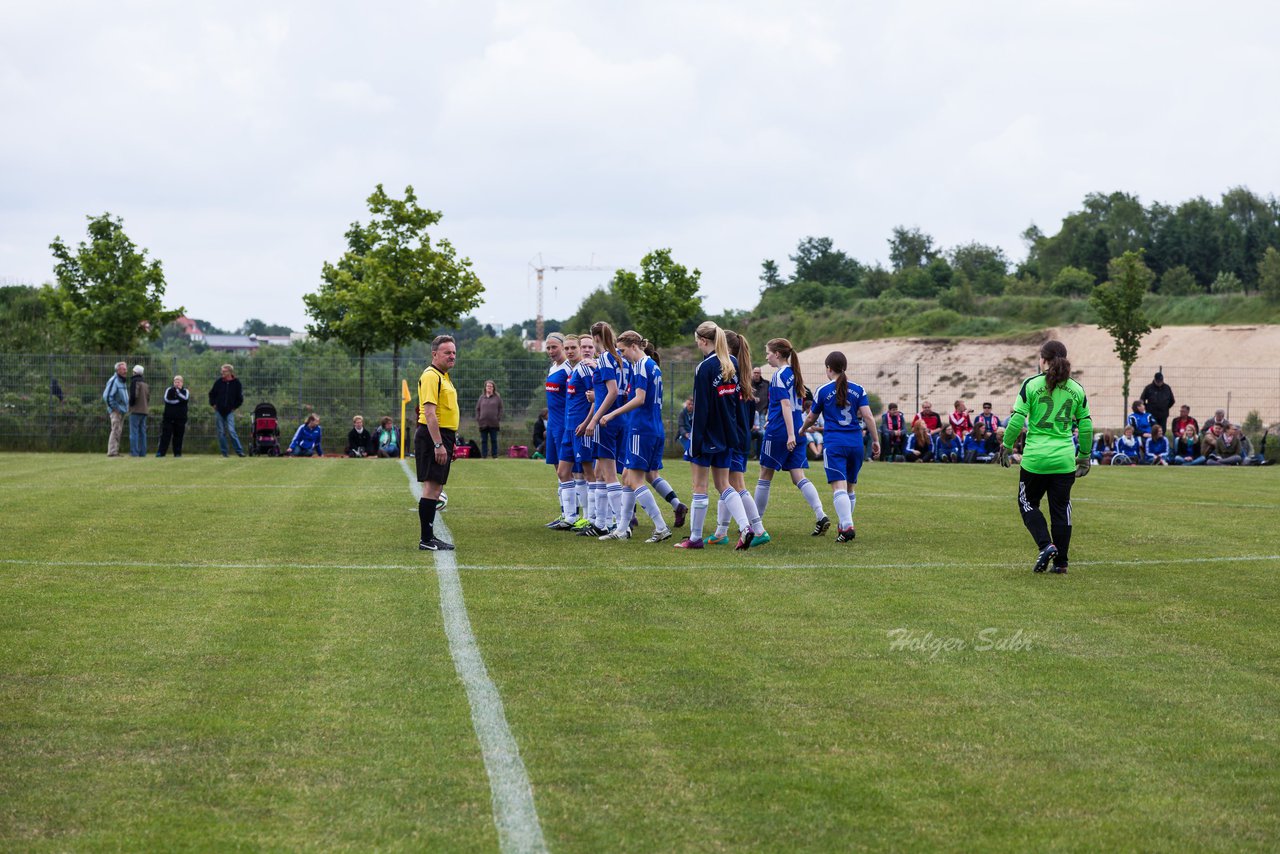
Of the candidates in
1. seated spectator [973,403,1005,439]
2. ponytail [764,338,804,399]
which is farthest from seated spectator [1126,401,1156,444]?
ponytail [764,338,804,399]

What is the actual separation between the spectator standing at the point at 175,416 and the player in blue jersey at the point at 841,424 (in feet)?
67.1

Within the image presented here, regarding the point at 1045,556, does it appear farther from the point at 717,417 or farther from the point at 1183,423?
the point at 1183,423

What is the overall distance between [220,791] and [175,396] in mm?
26553

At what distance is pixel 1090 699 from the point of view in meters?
6.07

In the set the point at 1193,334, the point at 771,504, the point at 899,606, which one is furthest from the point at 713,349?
A: the point at 1193,334

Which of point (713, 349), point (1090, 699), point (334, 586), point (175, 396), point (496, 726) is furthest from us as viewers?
point (175, 396)

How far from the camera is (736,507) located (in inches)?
457

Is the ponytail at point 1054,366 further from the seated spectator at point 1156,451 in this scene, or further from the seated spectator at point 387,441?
the seated spectator at point 1156,451

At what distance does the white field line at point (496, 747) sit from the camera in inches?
164

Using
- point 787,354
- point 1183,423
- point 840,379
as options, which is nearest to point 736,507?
point 787,354

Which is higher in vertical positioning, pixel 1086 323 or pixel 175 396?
pixel 1086 323

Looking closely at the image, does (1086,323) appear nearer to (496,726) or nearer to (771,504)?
(771,504)

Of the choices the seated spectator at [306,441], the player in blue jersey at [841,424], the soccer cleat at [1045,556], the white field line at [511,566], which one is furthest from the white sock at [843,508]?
the seated spectator at [306,441]

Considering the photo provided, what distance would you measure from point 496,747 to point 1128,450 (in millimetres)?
29615
